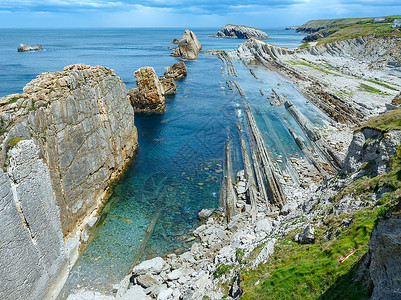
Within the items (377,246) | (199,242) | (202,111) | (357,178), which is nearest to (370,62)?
(202,111)

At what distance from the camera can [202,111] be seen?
61.6 meters

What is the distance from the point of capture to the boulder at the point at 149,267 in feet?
67.4

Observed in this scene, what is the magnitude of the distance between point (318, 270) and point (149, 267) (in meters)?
12.3

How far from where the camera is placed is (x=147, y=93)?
194 feet

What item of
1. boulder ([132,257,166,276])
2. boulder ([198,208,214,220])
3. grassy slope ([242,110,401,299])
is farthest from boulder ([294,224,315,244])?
boulder ([198,208,214,220])

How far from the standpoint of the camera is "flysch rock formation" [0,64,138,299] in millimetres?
16281

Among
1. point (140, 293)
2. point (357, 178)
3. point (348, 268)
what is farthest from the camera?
point (357, 178)

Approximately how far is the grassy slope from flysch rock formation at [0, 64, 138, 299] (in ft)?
43.2

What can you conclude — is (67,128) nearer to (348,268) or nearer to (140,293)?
(140,293)

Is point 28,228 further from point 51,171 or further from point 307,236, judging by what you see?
point 307,236

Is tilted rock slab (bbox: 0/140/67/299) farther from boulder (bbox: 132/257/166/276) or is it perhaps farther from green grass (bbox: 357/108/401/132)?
green grass (bbox: 357/108/401/132)

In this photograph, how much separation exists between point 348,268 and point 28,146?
759 inches

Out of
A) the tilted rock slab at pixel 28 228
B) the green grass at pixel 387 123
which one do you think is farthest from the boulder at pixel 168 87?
the tilted rock slab at pixel 28 228

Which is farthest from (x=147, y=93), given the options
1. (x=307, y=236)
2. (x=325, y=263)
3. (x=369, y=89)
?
(x=369, y=89)
